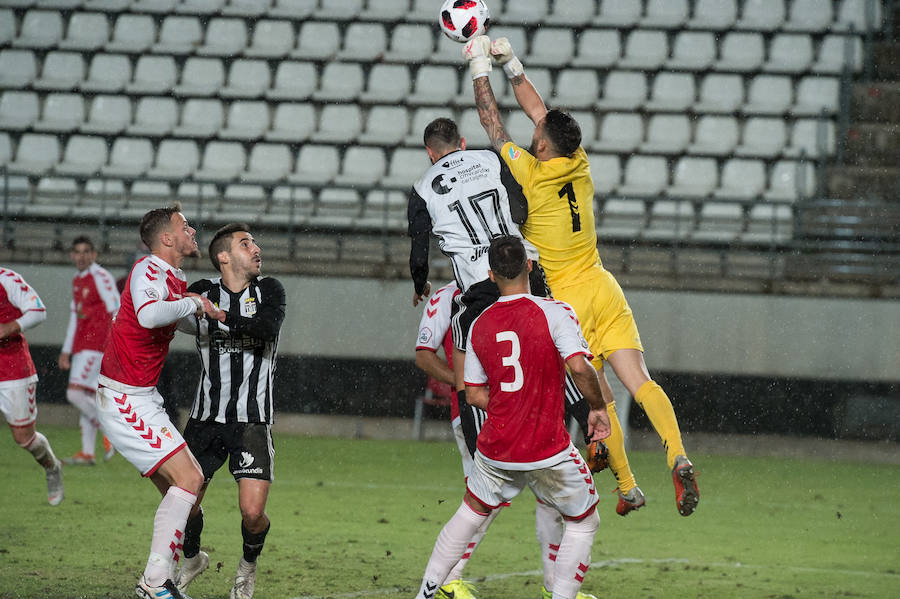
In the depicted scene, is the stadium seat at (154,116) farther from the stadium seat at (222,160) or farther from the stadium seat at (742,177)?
the stadium seat at (742,177)

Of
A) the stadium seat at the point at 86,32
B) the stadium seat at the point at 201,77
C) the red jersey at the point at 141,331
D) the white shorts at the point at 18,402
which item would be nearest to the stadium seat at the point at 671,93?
the stadium seat at the point at 201,77

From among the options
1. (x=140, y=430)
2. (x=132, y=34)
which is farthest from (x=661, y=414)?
(x=132, y=34)

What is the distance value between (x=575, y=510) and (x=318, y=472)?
259 inches

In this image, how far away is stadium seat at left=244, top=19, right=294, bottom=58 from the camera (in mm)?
18516

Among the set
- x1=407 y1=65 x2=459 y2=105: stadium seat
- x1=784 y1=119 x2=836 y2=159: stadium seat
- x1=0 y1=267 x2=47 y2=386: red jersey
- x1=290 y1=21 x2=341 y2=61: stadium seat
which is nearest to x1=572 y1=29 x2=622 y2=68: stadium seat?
x1=407 y1=65 x2=459 y2=105: stadium seat

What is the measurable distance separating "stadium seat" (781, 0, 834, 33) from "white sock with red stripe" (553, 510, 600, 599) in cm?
1452

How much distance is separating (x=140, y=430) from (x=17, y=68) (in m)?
15.0

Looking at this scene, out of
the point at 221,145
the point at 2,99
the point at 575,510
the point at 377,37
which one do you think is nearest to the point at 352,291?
the point at 221,145

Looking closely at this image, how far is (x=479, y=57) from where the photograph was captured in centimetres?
Answer: 584

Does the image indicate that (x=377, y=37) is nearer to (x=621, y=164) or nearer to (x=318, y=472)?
(x=621, y=164)

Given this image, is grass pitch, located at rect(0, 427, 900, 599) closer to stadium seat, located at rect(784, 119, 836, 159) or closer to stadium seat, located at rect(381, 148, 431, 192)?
stadium seat, located at rect(381, 148, 431, 192)

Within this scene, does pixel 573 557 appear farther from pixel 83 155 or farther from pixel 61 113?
pixel 61 113

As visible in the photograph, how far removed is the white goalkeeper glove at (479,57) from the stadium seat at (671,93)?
1167cm

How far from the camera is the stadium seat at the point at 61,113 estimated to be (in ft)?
58.7
